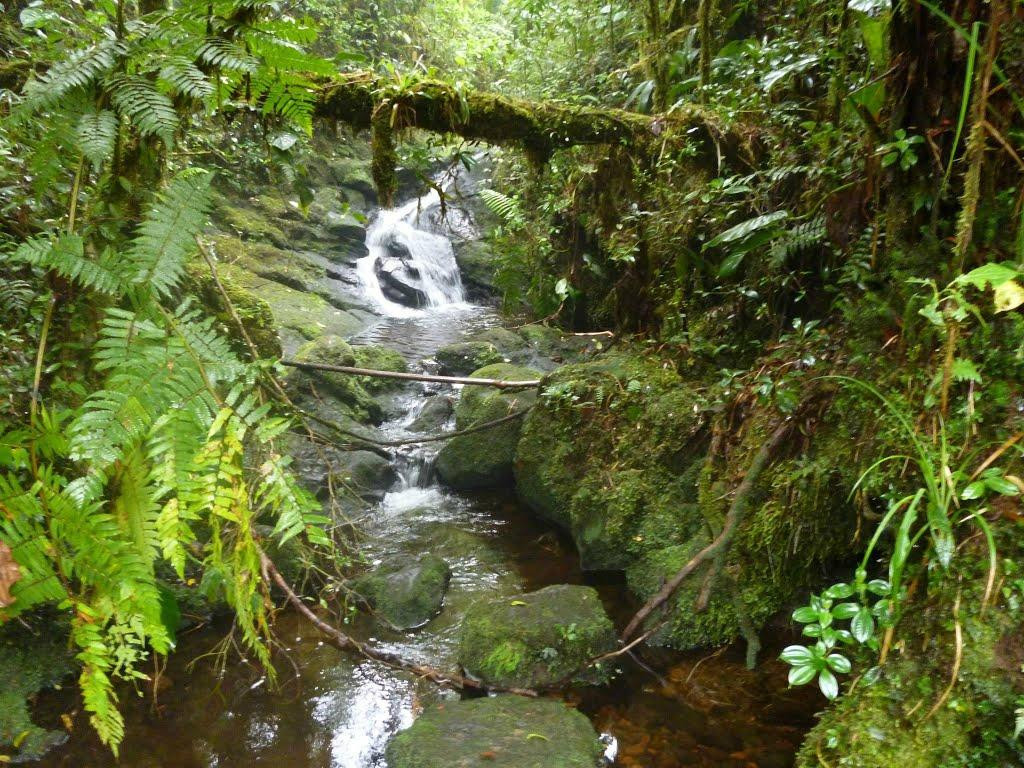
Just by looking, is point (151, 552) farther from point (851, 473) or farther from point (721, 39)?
point (721, 39)

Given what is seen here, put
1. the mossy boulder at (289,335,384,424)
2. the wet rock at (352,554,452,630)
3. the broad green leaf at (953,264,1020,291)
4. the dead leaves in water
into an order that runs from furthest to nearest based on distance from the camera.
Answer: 1. the mossy boulder at (289,335,384,424)
2. the wet rock at (352,554,452,630)
3. the broad green leaf at (953,264,1020,291)
4. the dead leaves in water

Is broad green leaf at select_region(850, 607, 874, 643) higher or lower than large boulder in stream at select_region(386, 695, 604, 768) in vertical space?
higher

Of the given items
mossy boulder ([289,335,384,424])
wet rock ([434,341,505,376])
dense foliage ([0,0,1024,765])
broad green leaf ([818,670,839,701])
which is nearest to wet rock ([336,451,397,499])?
mossy boulder ([289,335,384,424])

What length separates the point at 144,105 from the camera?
168 centimetres

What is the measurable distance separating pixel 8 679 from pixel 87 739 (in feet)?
1.61

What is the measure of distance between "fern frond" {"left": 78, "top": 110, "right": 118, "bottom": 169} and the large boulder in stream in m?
2.53

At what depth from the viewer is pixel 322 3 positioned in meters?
11.3

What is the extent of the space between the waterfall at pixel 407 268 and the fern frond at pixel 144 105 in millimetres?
8890

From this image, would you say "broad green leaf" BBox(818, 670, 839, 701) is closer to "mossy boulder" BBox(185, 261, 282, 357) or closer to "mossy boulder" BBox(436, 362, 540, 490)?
"mossy boulder" BBox(185, 261, 282, 357)

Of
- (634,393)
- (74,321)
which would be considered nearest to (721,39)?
(634,393)

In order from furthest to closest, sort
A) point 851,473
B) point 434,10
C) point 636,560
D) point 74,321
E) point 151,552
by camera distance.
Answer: point 434,10 < point 636,560 < point 851,473 < point 74,321 < point 151,552

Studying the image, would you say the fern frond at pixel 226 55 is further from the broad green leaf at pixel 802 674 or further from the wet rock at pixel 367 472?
the wet rock at pixel 367 472

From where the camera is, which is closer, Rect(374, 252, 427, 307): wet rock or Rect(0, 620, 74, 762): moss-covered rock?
Rect(0, 620, 74, 762): moss-covered rock

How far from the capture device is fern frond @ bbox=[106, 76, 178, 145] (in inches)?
65.0
